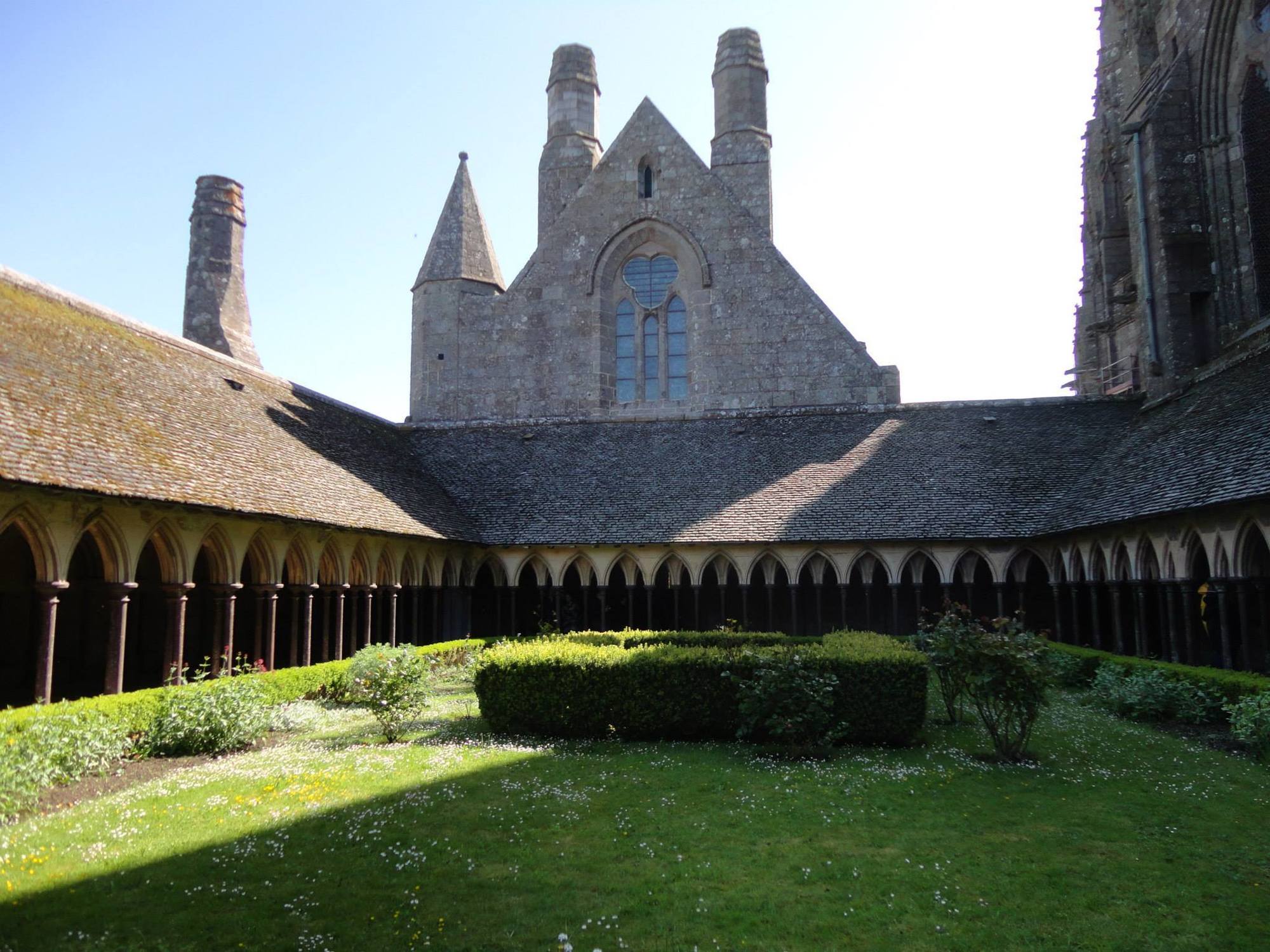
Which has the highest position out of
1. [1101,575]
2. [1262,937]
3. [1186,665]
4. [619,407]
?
[619,407]

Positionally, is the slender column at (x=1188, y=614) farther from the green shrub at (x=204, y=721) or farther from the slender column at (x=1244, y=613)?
the green shrub at (x=204, y=721)

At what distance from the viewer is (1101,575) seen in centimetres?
1792

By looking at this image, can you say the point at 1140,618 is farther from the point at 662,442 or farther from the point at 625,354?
the point at 625,354

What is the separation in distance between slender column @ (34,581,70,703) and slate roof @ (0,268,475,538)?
4.49 feet

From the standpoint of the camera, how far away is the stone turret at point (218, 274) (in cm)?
2889

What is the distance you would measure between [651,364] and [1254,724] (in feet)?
73.0

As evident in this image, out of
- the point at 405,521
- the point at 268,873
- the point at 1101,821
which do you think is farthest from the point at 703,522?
the point at 268,873

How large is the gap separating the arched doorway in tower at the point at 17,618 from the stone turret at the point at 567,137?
20.8 m

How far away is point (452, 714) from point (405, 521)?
19.3ft

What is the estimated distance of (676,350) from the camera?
30703mm

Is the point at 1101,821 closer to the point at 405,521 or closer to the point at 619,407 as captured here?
the point at 405,521

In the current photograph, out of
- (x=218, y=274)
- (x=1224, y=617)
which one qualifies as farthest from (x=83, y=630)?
(x=1224, y=617)

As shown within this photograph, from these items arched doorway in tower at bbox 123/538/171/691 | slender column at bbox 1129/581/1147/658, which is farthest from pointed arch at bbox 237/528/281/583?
slender column at bbox 1129/581/1147/658

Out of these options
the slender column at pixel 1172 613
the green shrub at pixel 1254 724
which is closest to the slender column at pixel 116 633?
the green shrub at pixel 1254 724
